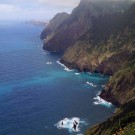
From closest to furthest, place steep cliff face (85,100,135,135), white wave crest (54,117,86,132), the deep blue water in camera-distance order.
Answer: steep cliff face (85,100,135,135)
white wave crest (54,117,86,132)
the deep blue water

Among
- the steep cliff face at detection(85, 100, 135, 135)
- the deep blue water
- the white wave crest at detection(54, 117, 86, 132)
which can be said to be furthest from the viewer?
the deep blue water

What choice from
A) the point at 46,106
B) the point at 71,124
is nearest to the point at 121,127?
the point at 71,124

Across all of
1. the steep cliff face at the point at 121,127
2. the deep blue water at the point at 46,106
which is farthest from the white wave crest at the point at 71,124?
the steep cliff face at the point at 121,127

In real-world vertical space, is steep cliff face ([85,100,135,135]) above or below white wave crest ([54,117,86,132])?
above

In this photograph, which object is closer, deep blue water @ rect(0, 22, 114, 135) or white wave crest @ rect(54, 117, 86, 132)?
white wave crest @ rect(54, 117, 86, 132)

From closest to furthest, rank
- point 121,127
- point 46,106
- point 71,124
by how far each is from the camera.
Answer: point 121,127
point 71,124
point 46,106

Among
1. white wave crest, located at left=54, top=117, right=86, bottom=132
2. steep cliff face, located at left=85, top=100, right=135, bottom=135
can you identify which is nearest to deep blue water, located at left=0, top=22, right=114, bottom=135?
white wave crest, located at left=54, top=117, right=86, bottom=132

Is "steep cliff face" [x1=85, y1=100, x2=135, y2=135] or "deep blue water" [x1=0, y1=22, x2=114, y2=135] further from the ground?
"steep cliff face" [x1=85, y1=100, x2=135, y2=135]

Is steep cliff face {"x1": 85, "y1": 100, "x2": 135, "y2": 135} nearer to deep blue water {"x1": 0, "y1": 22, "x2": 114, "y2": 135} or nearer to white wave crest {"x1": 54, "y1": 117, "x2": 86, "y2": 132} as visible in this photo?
white wave crest {"x1": 54, "y1": 117, "x2": 86, "y2": 132}

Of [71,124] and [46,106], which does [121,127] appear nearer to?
[71,124]

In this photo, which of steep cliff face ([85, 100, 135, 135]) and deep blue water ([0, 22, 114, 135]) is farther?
deep blue water ([0, 22, 114, 135])
